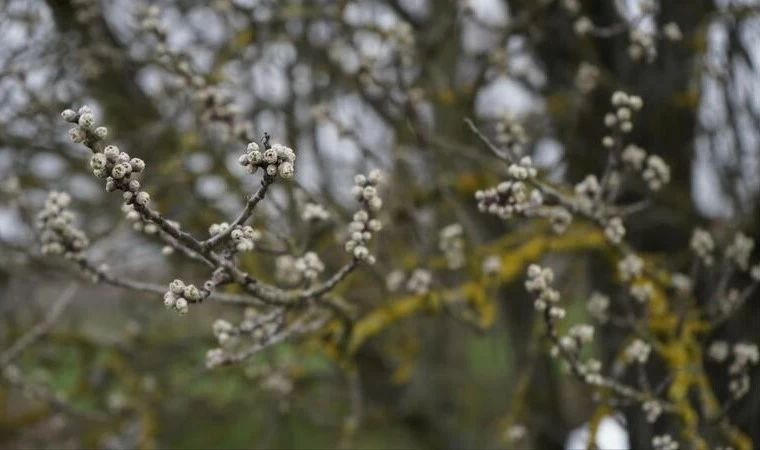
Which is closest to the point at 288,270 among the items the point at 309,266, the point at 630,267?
the point at 309,266

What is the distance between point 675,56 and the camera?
496cm

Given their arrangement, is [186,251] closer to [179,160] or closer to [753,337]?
[179,160]

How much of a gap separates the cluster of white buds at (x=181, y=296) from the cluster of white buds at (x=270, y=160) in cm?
35

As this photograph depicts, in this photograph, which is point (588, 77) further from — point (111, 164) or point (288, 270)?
point (111, 164)

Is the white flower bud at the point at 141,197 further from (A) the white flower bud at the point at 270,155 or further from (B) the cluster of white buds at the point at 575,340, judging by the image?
(B) the cluster of white buds at the point at 575,340

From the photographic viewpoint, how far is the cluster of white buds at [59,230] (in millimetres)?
2961

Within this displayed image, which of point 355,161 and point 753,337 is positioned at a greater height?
point 355,161

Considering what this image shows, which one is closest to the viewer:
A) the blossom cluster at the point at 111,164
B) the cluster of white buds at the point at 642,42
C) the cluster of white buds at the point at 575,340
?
the blossom cluster at the point at 111,164

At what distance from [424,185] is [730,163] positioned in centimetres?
192

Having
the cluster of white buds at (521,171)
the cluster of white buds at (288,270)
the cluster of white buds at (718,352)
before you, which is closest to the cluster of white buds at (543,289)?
the cluster of white buds at (521,171)

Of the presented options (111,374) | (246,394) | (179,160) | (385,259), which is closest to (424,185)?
(385,259)

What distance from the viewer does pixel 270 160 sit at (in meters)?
2.06

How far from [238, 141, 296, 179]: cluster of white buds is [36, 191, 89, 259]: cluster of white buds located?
1158mm

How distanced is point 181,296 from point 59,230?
1.02 metres
